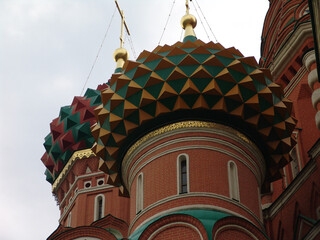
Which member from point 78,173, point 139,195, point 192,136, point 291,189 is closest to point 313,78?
point 291,189

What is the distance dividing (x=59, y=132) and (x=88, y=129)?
87cm

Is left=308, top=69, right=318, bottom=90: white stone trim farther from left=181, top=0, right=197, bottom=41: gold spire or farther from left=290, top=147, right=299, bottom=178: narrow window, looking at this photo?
left=181, top=0, right=197, bottom=41: gold spire

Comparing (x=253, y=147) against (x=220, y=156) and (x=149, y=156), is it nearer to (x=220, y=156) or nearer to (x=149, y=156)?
(x=220, y=156)

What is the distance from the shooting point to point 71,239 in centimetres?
1903

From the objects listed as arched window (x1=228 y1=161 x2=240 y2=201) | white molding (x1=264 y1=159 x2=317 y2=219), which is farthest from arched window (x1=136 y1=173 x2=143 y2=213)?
white molding (x1=264 y1=159 x2=317 y2=219)

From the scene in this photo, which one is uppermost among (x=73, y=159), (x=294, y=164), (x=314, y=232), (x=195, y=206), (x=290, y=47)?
(x=290, y=47)

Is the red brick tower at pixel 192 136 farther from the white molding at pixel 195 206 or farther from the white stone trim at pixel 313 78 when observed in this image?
the white stone trim at pixel 313 78

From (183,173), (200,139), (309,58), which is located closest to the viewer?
(183,173)

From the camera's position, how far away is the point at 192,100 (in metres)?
17.4

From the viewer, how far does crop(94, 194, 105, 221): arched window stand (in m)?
23.2

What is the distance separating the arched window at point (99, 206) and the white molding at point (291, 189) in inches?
193

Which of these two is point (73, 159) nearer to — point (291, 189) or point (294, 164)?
point (294, 164)

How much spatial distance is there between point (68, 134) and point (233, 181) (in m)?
8.04

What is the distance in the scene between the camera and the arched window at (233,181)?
1670 centimetres
